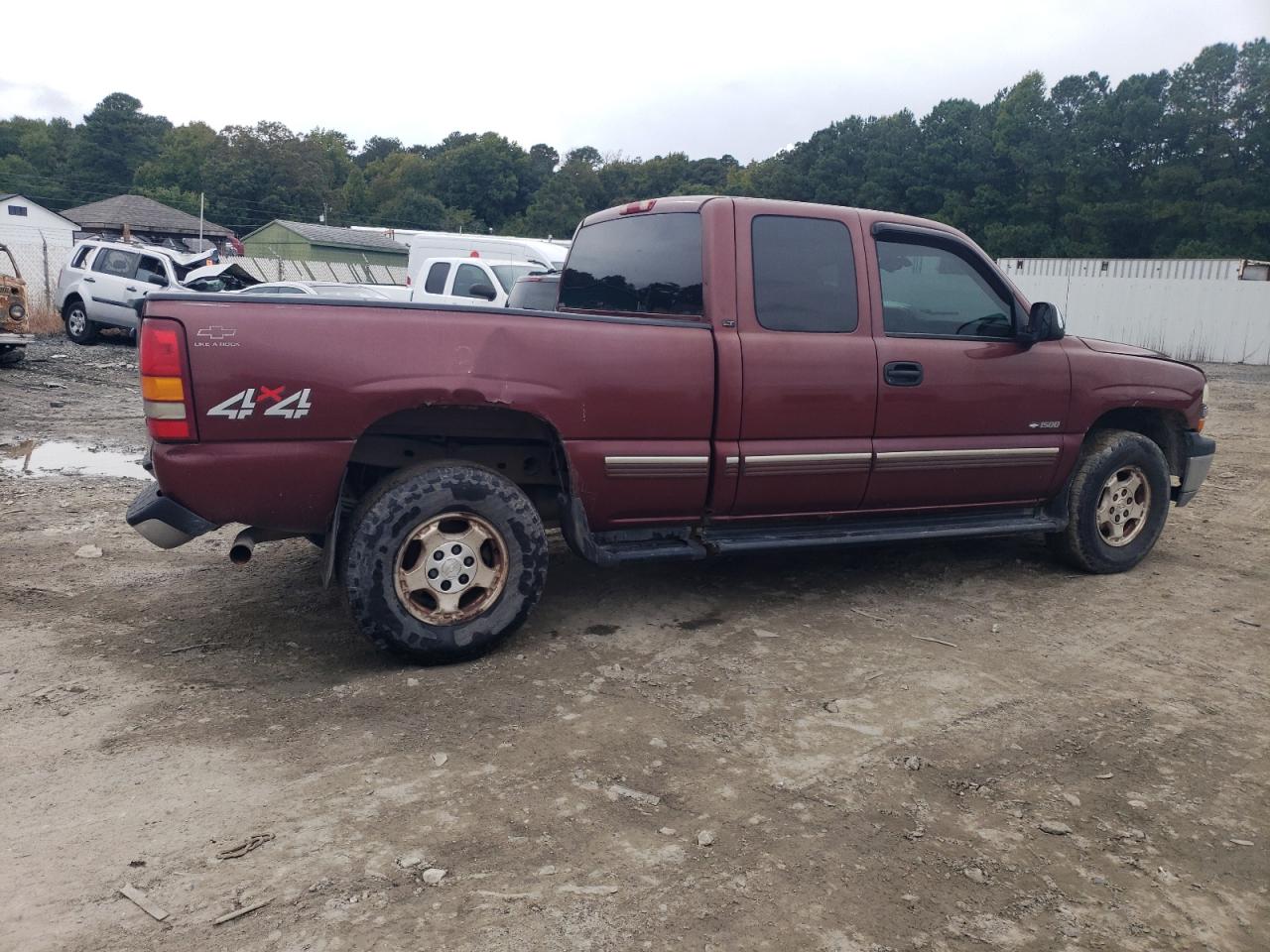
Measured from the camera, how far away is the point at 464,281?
44.8 feet

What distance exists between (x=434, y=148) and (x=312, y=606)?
120279 millimetres

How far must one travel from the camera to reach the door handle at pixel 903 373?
4910mm

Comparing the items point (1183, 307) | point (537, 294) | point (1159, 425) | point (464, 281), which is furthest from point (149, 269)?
point (1183, 307)

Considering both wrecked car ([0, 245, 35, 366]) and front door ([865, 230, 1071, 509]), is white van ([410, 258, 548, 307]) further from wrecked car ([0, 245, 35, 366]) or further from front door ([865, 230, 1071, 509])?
front door ([865, 230, 1071, 509])

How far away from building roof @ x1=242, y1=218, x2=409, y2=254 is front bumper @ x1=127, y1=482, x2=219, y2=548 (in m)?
53.3

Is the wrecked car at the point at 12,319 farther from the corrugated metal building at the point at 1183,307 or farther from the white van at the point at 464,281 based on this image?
the corrugated metal building at the point at 1183,307

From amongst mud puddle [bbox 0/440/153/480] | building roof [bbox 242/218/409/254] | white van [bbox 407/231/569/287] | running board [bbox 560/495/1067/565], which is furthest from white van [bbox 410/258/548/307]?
building roof [bbox 242/218/409/254]

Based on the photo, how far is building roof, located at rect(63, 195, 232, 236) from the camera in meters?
54.4

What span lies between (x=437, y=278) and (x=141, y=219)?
49.4m

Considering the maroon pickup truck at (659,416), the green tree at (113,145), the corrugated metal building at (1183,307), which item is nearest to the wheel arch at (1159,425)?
the maroon pickup truck at (659,416)

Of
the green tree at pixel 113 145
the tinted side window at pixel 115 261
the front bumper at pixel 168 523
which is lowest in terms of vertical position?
the front bumper at pixel 168 523

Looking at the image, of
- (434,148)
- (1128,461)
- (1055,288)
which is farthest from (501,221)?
(1128,461)

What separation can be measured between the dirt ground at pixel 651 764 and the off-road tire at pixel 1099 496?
0.18 m

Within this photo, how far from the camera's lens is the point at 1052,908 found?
2.66 m
